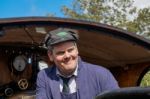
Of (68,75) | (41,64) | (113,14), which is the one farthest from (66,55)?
(113,14)

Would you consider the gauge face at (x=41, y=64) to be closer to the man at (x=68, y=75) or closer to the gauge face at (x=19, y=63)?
the gauge face at (x=19, y=63)

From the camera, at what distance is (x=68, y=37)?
3.07 metres

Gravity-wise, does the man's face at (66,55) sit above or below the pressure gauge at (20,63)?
below

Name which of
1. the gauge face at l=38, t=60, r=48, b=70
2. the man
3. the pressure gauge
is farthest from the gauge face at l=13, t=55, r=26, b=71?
the man

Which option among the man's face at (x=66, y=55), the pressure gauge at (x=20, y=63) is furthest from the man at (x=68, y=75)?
the pressure gauge at (x=20, y=63)

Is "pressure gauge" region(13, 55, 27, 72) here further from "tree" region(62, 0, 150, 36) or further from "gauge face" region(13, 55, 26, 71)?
"tree" region(62, 0, 150, 36)

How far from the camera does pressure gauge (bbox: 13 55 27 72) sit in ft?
25.9

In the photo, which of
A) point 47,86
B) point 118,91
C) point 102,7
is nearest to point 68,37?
point 47,86

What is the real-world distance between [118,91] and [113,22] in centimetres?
2460

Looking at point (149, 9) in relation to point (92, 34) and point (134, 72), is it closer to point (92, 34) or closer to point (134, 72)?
point (134, 72)

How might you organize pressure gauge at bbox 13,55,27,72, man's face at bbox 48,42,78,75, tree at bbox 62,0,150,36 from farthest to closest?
tree at bbox 62,0,150,36 < pressure gauge at bbox 13,55,27,72 < man's face at bbox 48,42,78,75

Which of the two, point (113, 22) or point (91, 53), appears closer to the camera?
point (91, 53)

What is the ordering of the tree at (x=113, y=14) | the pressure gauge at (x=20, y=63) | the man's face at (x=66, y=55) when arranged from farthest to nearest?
the tree at (x=113, y=14) < the pressure gauge at (x=20, y=63) < the man's face at (x=66, y=55)

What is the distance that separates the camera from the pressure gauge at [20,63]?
311 inches
